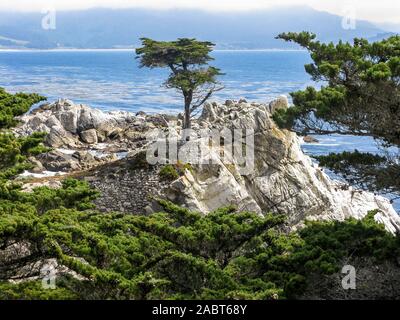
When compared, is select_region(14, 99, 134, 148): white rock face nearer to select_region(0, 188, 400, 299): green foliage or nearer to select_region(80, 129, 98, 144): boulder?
select_region(80, 129, 98, 144): boulder

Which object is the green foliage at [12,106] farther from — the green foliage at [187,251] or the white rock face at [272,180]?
the white rock face at [272,180]

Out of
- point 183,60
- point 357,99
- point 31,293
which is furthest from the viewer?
point 183,60

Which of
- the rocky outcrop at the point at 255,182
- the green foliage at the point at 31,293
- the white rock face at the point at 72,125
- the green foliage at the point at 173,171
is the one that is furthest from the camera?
the white rock face at the point at 72,125

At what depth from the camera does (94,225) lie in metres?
11.3

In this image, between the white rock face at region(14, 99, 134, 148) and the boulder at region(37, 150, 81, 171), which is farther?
the white rock face at region(14, 99, 134, 148)

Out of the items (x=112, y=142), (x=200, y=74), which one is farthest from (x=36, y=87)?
(x=200, y=74)

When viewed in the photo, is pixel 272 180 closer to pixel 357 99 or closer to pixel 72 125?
pixel 357 99

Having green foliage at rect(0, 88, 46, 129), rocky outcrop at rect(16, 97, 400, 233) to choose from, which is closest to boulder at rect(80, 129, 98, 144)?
rocky outcrop at rect(16, 97, 400, 233)

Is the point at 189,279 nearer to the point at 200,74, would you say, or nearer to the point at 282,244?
the point at 282,244

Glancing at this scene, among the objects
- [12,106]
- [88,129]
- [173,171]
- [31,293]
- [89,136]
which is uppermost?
[12,106]

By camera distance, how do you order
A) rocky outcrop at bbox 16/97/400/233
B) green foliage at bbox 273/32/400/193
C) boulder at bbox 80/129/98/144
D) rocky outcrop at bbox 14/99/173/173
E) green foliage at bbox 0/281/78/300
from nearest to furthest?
green foliage at bbox 0/281/78/300
green foliage at bbox 273/32/400/193
rocky outcrop at bbox 16/97/400/233
rocky outcrop at bbox 14/99/173/173
boulder at bbox 80/129/98/144

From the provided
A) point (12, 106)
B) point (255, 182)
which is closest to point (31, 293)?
point (12, 106)

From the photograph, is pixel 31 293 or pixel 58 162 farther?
pixel 58 162

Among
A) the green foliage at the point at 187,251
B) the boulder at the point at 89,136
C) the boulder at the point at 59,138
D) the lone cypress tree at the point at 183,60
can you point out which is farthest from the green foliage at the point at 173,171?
the boulder at the point at 89,136
